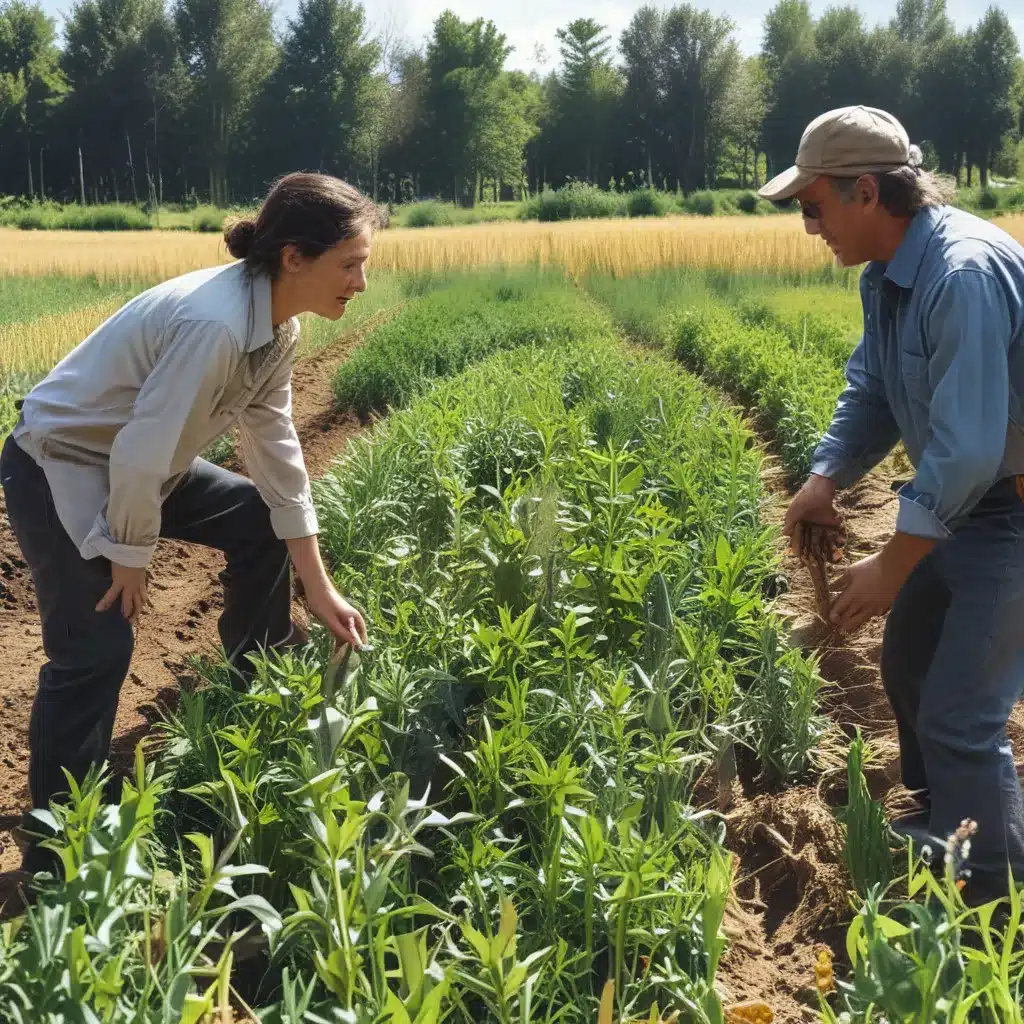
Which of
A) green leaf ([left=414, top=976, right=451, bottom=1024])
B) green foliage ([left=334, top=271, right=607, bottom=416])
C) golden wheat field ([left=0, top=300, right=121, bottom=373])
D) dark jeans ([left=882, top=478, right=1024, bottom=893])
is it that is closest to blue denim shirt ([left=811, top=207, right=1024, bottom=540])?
dark jeans ([left=882, top=478, right=1024, bottom=893])

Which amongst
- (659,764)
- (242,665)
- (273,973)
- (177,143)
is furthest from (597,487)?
(177,143)

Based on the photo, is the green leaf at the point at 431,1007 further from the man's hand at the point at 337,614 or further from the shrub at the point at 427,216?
the shrub at the point at 427,216

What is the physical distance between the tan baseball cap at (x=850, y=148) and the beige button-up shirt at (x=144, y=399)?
1194mm

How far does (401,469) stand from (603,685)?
6.60 feet

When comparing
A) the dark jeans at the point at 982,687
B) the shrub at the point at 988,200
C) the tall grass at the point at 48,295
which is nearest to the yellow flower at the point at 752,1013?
the dark jeans at the point at 982,687

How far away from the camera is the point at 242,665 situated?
3.20 meters

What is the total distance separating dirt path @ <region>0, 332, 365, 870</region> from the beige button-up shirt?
26.2 inches

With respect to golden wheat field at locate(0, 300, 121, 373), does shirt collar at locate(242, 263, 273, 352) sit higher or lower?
higher

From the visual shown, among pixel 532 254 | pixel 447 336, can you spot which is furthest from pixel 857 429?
pixel 532 254

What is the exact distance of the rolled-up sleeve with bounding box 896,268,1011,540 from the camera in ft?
6.42

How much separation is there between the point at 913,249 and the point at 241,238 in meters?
1.49

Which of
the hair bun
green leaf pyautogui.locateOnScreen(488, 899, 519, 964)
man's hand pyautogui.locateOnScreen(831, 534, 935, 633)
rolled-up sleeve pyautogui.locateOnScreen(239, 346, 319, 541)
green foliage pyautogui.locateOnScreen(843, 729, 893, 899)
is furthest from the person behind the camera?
rolled-up sleeve pyautogui.locateOnScreen(239, 346, 319, 541)

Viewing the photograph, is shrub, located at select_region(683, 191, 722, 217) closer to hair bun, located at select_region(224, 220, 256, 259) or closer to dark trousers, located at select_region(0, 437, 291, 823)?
hair bun, located at select_region(224, 220, 256, 259)

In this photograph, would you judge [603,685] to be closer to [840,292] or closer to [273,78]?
[840,292]
